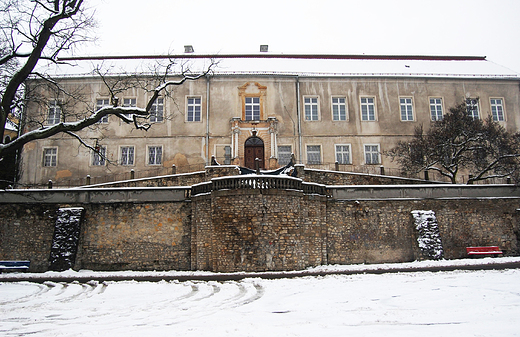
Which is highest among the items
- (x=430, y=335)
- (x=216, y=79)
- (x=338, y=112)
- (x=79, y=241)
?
(x=216, y=79)

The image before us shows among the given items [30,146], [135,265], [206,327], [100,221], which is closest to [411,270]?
[206,327]

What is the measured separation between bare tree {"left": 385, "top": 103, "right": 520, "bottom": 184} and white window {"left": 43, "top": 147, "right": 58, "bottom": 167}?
86.8 feet

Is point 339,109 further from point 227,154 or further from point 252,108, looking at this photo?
point 227,154

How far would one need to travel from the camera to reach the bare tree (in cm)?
2745

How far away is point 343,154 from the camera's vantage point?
1308 inches

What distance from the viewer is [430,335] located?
30.0 ft

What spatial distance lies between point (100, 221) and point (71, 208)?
69.9 inches

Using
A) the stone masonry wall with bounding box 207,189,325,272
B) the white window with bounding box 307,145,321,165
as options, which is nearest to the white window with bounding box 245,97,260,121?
the white window with bounding box 307,145,321,165

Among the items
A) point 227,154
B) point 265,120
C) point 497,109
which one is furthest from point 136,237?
point 497,109

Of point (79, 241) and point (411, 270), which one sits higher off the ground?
point (79, 241)

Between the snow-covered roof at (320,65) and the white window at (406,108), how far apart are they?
213cm

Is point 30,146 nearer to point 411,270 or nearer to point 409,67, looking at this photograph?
point 411,270

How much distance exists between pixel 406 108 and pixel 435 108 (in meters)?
2.50

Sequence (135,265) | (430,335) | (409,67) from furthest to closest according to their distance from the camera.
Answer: (409,67)
(135,265)
(430,335)
